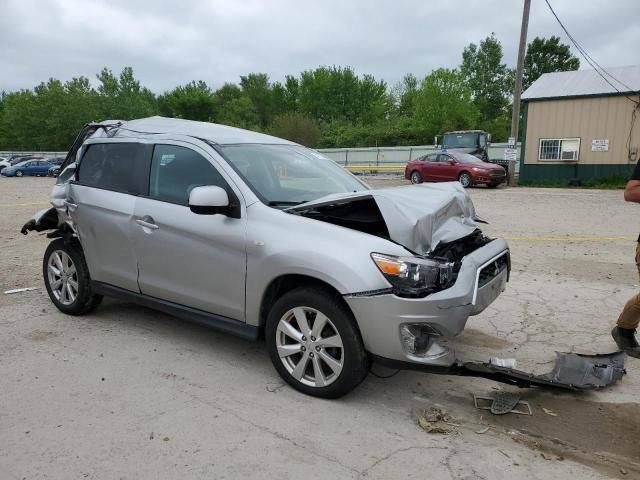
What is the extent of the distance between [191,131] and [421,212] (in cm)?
216

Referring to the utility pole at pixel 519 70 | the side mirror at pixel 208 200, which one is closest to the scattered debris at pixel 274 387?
the side mirror at pixel 208 200

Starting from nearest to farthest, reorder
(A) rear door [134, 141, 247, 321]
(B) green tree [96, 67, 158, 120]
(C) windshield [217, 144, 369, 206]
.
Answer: (A) rear door [134, 141, 247, 321]
(C) windshield [217, 144, 369, 206]
(B) green tree [96, 67, 158, 120]

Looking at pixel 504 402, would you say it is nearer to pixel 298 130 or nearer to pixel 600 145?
pixel 600 145

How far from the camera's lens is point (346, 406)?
3.39 metres

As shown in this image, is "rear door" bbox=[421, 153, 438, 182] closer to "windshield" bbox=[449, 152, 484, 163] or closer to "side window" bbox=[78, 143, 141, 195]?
"windshield" bbox=[449, 152, 484, 163]

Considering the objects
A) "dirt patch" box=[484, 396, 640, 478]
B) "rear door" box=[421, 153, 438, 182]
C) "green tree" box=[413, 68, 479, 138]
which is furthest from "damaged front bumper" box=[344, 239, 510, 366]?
"green tree" box=[413, 68, 479, 138]

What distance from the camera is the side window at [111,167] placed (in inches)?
177

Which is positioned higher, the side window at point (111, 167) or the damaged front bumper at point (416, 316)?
the side window at point (111, 167)

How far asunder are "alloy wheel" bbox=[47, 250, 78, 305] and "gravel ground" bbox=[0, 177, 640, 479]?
213 mm

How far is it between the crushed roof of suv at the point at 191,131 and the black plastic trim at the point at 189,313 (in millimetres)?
1365

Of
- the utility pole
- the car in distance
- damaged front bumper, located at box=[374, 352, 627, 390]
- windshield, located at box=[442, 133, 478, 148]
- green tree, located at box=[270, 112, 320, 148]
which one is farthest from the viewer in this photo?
green tree, located at box=[270, 112, 320, 148]

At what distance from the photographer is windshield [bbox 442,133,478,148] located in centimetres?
2459

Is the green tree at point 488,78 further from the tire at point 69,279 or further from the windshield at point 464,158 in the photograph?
the tire at point 69,279

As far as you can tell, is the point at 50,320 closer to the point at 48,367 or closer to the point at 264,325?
the point at 48,367
